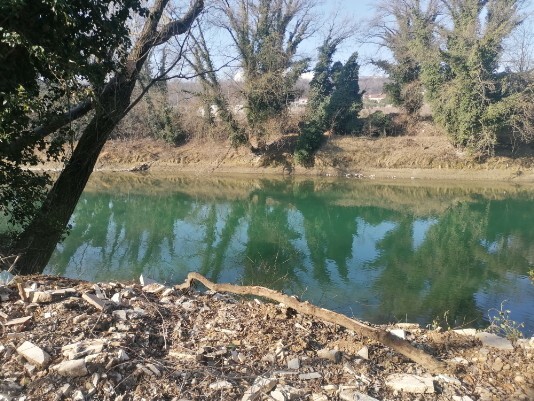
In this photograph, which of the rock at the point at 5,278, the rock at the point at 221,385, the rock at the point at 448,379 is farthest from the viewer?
the rock at the point at 5,278

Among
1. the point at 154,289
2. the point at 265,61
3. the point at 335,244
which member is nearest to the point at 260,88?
the point at 265,61

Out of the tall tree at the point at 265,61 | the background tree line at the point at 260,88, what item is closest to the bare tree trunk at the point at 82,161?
the background tree line at the point at 260,88

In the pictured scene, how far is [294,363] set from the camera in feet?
10.7

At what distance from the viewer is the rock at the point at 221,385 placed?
2.87 meters

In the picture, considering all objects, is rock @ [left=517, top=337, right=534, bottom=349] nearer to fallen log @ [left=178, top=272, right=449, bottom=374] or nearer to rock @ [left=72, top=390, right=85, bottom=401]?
fallen log @ [left=178, top=272, right=449, bottom=374]

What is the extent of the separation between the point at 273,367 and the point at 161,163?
93.7 ft

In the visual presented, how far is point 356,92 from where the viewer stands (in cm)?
3102

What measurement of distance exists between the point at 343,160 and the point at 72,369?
26.8 metres

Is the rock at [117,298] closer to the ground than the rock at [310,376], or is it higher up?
higher up

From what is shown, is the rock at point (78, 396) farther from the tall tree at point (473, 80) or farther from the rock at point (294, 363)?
the tall tree at point (473, 80)

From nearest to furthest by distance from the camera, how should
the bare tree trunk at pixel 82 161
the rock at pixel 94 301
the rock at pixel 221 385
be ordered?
1. the rock at pixel 221 385
2. the rock at pixel 94 301
3. the bare tree trunk at pixel 82 161

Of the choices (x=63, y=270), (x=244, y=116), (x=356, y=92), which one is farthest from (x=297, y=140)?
(x=63, y=270)

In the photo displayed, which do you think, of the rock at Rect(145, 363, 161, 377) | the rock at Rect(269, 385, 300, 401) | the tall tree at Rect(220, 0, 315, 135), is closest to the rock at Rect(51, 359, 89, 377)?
the rock at Rect(145, 363, 161, 377)

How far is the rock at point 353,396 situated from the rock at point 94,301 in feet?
6.46
